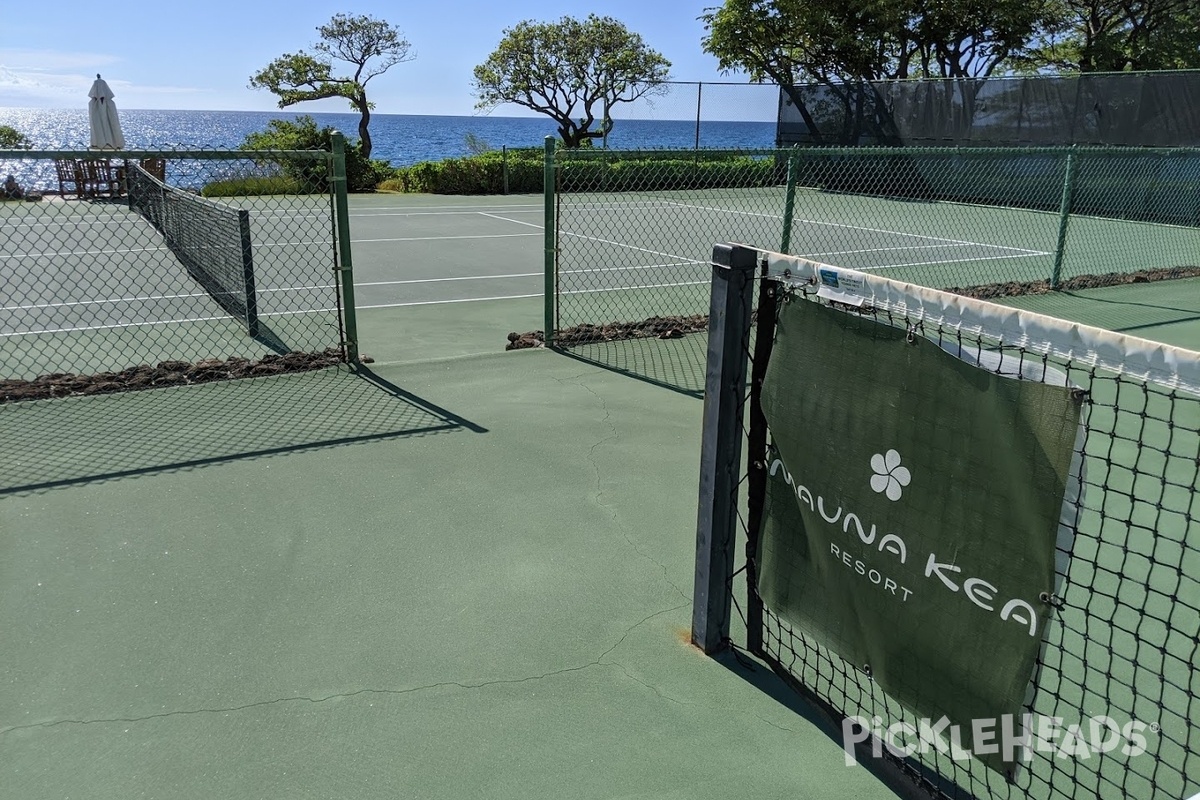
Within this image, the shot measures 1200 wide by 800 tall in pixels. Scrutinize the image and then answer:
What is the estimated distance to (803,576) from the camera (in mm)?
2740

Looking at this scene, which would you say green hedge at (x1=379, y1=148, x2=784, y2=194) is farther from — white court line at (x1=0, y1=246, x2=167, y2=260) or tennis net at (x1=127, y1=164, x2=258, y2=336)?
white court line at (x1=0, y1=246, x2=167, y2=260)

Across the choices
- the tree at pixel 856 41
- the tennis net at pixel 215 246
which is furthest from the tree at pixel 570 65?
the tennis net at pixel 215 246

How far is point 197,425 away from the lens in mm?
5531

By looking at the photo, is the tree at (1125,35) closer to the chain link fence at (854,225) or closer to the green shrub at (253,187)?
the chain link fence at (854,225)

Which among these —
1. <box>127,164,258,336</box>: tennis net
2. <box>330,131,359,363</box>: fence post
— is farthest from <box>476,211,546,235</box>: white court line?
<box>330,131,359,363</box>: fence post

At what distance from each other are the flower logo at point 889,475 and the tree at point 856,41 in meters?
25.7

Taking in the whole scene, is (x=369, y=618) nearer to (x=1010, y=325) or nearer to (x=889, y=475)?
(x=889, y=475)

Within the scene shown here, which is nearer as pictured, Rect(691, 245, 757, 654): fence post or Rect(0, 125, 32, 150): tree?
Rect(691, 245, 757, 654): fence post

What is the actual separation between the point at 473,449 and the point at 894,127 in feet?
77.5

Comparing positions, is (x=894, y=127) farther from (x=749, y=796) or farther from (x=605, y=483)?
(x=749, y=796)

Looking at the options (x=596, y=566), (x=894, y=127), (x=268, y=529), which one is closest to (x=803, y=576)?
(x=596, y=566)

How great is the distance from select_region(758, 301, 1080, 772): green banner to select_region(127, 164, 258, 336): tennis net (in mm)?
6182

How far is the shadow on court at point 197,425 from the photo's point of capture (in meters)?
4.89

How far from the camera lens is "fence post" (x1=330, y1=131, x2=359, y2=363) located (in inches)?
251
